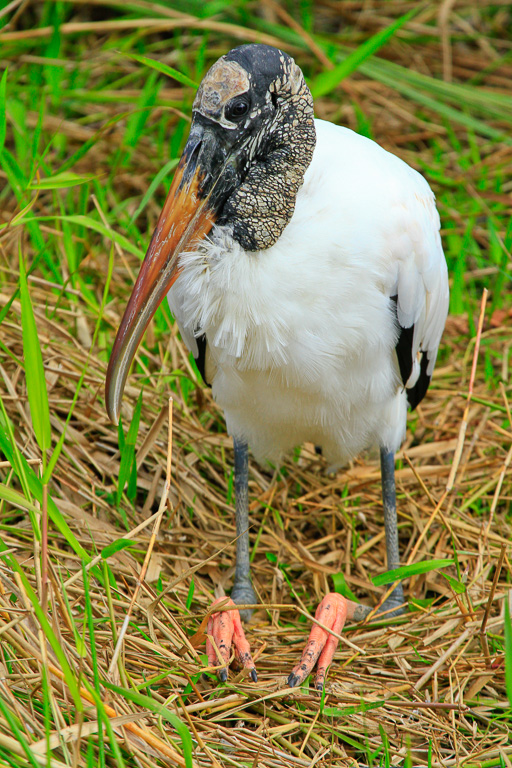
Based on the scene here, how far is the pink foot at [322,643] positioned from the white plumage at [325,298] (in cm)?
56

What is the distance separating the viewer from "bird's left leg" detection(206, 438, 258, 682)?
102 inches

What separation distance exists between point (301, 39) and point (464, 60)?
47.2 inches

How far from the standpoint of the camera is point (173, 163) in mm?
3082

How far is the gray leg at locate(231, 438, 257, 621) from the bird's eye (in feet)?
3.94

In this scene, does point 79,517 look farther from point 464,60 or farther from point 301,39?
point 464,60

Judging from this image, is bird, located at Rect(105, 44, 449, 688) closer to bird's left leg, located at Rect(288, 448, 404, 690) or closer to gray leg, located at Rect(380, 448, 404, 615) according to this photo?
bird's left leg, located at Rect(288, 448, 404, 690)

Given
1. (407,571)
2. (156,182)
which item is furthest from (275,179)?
(407,571)

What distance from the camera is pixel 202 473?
3.42 meters

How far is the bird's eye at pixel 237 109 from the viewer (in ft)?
7.32

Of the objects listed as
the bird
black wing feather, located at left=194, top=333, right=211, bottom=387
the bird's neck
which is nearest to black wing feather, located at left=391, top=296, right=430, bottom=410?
the bird

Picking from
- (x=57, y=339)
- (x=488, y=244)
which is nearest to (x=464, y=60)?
(x=488, y=244)

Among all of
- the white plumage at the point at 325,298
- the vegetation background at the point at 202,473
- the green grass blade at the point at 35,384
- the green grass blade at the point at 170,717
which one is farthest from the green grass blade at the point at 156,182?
the green grass blade at the point at 170,717

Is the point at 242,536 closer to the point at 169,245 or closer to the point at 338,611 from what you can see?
the point at 338,611

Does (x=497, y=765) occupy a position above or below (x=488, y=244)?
below
